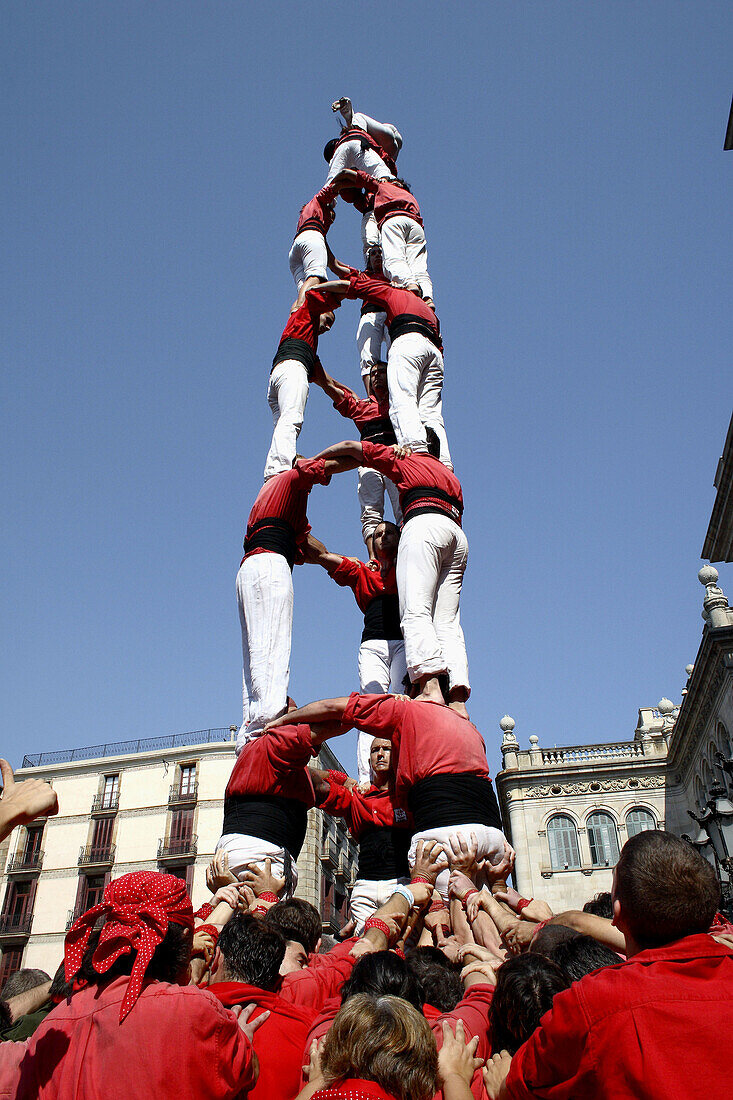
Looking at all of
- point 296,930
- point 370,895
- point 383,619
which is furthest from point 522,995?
point 383,619

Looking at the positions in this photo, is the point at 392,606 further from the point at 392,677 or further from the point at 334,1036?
the point at 334,1036

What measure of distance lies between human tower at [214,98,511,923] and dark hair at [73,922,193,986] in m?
2.34

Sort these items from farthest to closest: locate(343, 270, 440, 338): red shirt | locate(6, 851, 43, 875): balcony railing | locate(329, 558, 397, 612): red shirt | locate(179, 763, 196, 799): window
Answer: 1. locate(179, 763, 196, 799): window
2. locate(6, 851, 43, 875): balcony railing
3. locate(343, 270, 440, 338): red shirt
4. locate(329, 558, 397, 612): red shirt

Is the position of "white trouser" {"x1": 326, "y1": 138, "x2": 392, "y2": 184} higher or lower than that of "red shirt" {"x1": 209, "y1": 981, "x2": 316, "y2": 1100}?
higher

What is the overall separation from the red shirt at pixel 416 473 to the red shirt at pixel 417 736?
5.76ft

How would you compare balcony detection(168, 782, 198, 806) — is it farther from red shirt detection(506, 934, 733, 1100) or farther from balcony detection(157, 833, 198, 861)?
red shirt detection(506, 934, 733, 1100)

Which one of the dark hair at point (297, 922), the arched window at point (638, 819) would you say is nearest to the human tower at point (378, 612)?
the dark hair at point (297, 922)

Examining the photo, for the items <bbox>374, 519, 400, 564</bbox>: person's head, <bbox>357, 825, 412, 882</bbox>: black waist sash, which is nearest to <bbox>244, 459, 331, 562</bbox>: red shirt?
<bbox>374, 519, 400, 564</bbox>: person's head

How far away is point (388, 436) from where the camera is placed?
8047mm

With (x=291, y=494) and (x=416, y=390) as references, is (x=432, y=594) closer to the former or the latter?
(x=291, y=494)

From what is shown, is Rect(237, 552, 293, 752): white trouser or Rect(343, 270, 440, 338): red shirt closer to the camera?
Rect(237, 552, 293, 752): white trouser

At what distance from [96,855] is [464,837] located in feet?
103

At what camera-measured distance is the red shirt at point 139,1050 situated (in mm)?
1877

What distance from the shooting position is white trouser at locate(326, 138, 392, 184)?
10.5 metres
